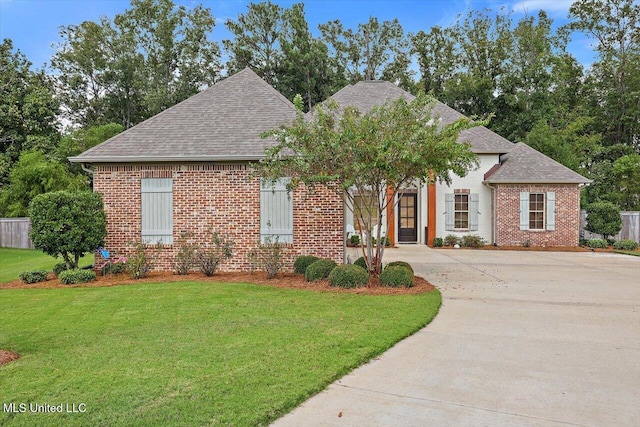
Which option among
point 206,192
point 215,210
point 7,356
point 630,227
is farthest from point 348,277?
point 630,227

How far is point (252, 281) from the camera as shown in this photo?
9.44 meters

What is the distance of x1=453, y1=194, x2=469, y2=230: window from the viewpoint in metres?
18.5

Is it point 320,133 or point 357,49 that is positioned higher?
point 357,49

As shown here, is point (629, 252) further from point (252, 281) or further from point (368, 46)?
point (368, 46)

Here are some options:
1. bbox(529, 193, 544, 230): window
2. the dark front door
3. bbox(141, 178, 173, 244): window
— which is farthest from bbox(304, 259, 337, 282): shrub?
bbox(529, 193, 544, 230): window

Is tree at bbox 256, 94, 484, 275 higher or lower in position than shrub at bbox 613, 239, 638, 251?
higher

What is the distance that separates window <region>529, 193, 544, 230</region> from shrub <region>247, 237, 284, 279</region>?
11865mm

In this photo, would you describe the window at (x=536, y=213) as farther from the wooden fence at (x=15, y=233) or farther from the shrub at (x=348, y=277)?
the wooden fence at (x=15, y=233)

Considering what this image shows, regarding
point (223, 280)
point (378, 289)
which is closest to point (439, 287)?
point (378, 289)

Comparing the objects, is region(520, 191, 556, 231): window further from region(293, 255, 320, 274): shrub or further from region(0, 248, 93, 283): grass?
region(0, 248, 93, 283): grass

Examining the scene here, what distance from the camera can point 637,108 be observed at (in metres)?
28.0

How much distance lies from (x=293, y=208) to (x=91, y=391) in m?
7.33

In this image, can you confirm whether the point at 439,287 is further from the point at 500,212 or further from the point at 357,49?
the point at 357,49

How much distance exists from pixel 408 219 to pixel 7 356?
16.3 metres
